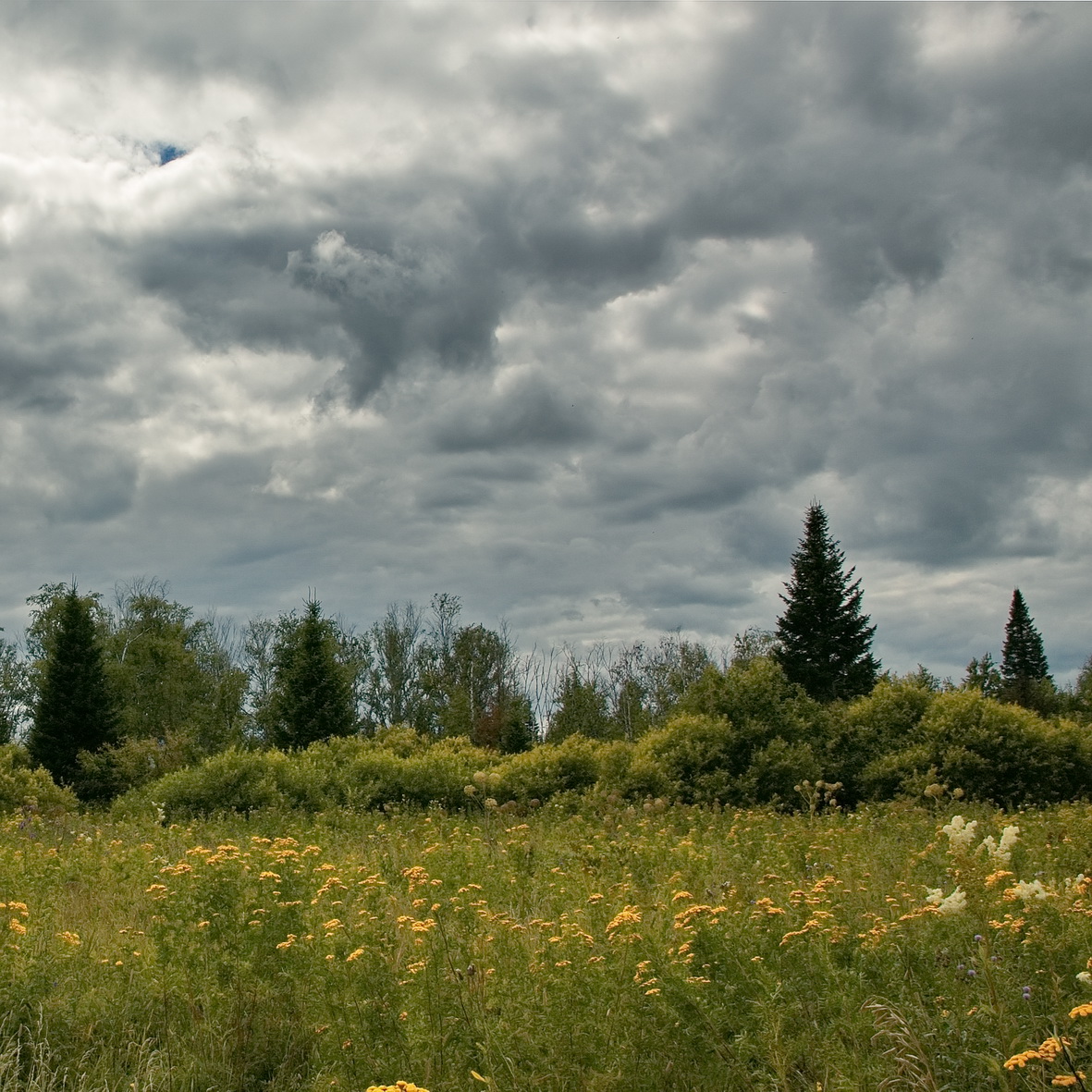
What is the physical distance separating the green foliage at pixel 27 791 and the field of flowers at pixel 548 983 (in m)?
13.0

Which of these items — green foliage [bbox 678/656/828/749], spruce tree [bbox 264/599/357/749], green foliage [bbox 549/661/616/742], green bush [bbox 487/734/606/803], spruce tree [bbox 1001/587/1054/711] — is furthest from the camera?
spruce tree [bbox 1001/587/1054/711]

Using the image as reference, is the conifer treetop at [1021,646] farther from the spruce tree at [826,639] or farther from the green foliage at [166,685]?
the green foliage at [166,685]

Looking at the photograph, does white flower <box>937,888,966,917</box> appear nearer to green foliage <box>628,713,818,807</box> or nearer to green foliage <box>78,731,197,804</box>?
green foliage <box>628,713,818,807</box>

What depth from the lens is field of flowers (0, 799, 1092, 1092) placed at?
376 cm

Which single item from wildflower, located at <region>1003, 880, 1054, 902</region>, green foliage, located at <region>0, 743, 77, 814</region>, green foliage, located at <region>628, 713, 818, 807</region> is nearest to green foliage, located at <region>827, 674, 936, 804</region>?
green foliage, located at <region>628, 713, 818, 807</region>

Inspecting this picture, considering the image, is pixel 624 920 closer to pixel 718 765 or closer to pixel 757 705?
pixel 718 765

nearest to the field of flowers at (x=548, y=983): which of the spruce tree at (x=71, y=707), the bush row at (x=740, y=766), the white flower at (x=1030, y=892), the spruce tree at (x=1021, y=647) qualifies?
the white flower at (x=1030, y=892)

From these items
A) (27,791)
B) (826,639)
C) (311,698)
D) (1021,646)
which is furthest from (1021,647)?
(27,791)

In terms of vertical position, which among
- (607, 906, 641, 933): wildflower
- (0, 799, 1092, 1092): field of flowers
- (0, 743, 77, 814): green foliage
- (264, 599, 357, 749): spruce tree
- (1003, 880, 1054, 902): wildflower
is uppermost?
(264, 599, 357, 749): spruce tree

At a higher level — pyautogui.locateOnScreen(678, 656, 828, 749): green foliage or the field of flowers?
pyautogui.locateOnScreen(678, 656, 828, 749): green foliage

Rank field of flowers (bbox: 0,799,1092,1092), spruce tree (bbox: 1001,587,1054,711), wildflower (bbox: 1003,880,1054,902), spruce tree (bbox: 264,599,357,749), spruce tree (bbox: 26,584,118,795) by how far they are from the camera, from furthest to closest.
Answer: spruce tree (bbox: 1001,587,1054,711) < spruce tree (bbox: 264,599,357,749) < spruce tree (bbox: 26,584,118,795) < wildflower (bbox: 1003,880,1054,902) < field of flowers (bbox: 0,799,1092,1092)

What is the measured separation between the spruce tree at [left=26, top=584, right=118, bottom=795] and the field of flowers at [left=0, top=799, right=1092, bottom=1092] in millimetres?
25043

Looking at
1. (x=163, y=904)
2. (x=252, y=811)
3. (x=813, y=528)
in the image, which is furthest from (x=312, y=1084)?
(x=813, y=528)

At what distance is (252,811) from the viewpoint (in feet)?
47.6
